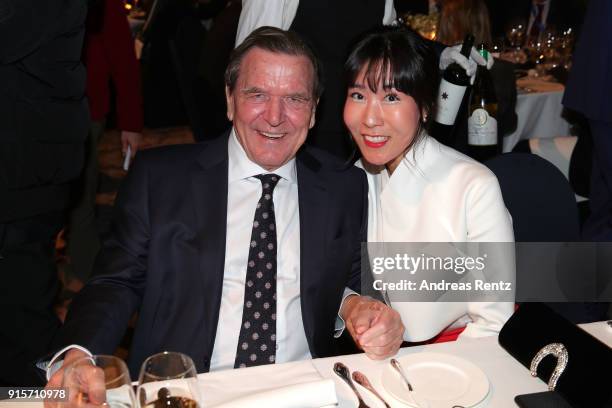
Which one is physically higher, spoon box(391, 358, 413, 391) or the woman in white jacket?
the woman in white jacket

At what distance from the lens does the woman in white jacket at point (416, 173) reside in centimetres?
207

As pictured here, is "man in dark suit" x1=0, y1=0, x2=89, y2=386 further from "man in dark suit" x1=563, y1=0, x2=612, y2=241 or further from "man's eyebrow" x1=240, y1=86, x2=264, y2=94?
"man in dark suit" x1=563, y1=0, x2=612, y2=241

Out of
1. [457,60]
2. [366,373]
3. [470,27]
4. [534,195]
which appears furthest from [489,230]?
[470,27]

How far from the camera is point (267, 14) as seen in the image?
119 inches

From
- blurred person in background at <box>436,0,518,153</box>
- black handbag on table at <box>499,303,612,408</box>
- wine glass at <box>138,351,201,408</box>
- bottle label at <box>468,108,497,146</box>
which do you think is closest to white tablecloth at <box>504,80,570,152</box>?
blurred person in background at <box>436,0,518,153</box>

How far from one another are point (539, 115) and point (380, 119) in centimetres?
286

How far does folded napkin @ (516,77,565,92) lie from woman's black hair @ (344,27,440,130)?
2.78m

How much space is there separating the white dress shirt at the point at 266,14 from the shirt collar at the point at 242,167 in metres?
1.05

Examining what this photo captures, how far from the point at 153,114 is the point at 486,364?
607cm

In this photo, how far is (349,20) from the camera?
123 inches

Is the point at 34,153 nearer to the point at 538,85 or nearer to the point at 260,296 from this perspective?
the point at 260,296

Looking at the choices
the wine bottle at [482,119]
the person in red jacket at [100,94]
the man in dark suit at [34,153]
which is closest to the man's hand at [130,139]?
the person in red jacket at [100,94]

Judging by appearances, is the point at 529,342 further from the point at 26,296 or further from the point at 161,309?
the point at 26,296

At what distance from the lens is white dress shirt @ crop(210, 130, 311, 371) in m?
1.97
